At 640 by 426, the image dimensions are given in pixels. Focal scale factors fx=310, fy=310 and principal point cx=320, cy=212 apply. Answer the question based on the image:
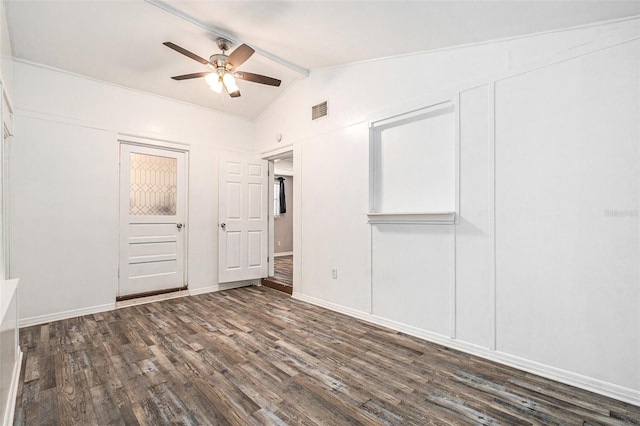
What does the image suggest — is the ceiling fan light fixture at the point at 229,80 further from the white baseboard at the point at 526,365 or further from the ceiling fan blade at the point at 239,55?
the white baseboard at the point at 526,365

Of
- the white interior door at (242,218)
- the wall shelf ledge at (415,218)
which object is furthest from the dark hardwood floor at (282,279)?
the wall shelf ledge at (415,218)

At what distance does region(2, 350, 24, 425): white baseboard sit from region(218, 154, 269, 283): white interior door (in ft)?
8.35

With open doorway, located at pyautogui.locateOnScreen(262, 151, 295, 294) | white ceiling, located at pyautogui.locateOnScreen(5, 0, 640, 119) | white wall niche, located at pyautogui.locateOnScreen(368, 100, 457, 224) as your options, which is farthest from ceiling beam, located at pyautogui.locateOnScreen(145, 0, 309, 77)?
open doorway, located at pyautogui.locateOnScreen(262, 151, 295, 294)

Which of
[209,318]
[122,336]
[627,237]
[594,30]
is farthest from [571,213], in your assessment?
[122,336]

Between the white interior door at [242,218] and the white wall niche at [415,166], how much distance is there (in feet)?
7.51

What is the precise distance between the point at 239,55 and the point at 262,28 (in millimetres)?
393

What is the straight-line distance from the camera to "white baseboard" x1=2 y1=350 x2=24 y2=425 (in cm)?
165

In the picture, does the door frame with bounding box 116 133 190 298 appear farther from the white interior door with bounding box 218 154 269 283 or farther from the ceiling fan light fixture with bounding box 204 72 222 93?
the ceiling fan light fixture with bounding box 204 72 222 93

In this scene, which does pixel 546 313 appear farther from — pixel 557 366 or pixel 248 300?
pixel 248 300

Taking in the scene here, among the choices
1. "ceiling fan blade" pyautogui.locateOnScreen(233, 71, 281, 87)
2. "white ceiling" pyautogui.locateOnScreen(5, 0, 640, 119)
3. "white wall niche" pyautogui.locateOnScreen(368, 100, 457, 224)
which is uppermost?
"white ceiling" pyautogui.locateOnScreen(5, 0, 640, 119)

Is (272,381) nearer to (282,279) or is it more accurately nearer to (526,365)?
(526,365)

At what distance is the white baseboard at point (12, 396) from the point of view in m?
1.65

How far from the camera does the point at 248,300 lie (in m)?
4.24

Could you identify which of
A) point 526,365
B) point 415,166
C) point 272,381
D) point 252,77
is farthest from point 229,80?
point 526,365
